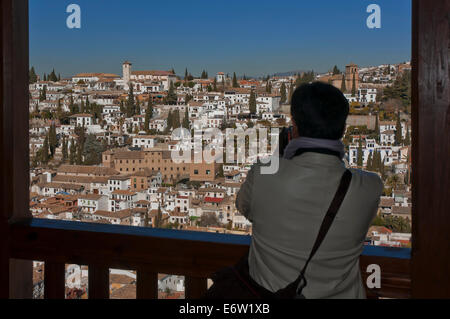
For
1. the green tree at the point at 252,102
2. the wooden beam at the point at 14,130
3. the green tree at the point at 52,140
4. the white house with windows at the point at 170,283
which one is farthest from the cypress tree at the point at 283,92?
the wooden beam at the point at 14,130

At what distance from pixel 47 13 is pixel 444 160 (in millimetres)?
1803

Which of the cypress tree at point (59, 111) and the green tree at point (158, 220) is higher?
the cypress tree at point (59, 111)

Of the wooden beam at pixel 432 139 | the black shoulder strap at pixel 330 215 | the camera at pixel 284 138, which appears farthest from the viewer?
the wooden beam at pixel 432 139

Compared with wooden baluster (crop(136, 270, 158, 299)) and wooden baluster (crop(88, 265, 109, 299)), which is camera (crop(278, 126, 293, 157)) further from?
wooden baluster (crop(88, 265, 109, 299))

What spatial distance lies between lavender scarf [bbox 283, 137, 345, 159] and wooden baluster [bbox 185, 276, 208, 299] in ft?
2.42

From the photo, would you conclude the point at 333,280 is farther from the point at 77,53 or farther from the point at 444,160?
the point at 77,53

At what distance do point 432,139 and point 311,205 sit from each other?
1.92 ft

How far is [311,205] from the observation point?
111 centimetres

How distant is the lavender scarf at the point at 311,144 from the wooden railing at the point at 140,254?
1.78 feet

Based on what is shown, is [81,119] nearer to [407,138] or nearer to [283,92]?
[283,92]

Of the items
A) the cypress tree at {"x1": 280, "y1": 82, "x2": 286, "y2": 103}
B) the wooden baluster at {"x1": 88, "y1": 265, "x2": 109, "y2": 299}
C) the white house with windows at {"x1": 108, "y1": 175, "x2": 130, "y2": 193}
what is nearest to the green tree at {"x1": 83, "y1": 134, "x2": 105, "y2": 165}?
the white house with windows at {"x1": 108, "y1": 175, "x2": 130, "y2": 193}

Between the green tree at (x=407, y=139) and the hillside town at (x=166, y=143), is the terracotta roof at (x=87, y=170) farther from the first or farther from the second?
the green tree at (x=407, y=139)

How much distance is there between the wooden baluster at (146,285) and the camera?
5.73ft

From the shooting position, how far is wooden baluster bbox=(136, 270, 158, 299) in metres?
1.75
